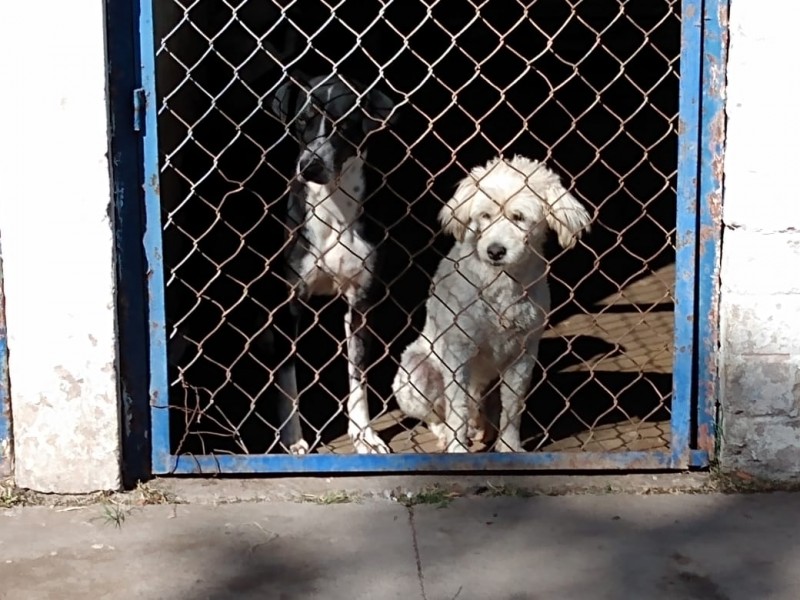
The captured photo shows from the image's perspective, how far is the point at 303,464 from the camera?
346 centimetres

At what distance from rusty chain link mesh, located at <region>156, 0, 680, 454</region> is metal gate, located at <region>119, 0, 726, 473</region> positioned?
2cm

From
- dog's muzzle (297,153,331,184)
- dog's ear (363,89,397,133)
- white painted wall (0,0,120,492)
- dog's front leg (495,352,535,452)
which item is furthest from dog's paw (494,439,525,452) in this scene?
white painted wall (0,0,120,492)

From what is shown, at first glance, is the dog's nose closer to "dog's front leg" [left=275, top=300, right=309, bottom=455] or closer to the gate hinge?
"dog's front leg" [left=275, top=300, right=309, bottom=455]

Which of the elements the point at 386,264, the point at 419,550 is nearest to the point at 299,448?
the point at 419,550

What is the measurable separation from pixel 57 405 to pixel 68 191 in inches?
23.8

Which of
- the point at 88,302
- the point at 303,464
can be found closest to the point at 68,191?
the point at 88,302

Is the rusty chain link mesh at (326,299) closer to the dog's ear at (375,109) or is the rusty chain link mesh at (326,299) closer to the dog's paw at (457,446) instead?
the dog's ear at (375,109)

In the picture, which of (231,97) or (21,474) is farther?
(231,97)

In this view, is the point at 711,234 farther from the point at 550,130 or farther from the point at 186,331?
the point at 550,130

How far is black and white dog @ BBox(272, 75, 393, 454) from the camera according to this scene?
4.08 meters

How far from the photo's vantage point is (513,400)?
3.97 metres

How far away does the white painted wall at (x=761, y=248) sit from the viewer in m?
3.21

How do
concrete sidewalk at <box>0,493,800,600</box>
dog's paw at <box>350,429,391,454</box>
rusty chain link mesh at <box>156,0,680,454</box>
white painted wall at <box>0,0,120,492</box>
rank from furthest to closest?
1. dog's paw at <box>350,429,391,454</box>
2. rusty chain link mesh at <box>156,0,680,454</box>
3. white painted wall at <box>0,0,120,492</box>
4. concrete sidewalk at <box>0,493,800,600</box>

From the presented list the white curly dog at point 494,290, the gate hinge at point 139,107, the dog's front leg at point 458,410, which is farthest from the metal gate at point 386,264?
the dog's front leg at point 458,410
